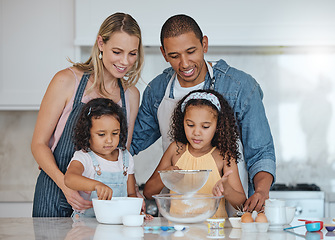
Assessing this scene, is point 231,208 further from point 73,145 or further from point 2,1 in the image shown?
point 2,1

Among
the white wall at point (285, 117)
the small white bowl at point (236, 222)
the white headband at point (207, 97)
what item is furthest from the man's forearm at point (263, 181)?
the white wall at point (285, 117)

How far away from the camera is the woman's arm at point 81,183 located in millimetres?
1536

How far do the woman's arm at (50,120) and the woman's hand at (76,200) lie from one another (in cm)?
7

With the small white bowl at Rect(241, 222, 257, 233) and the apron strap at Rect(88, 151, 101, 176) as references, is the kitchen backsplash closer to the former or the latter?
the apron strap at Rect(88, 151, 101, 176)

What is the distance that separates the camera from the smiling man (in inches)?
78.9

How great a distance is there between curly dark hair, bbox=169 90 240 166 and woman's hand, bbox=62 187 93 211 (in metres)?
0.51

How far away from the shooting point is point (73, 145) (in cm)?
194

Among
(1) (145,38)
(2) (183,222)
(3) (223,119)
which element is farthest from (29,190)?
(2) (183,222)

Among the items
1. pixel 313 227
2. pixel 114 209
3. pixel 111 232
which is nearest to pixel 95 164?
pixel 114 209

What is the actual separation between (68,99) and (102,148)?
0.25m

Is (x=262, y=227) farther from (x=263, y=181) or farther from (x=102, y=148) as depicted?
(x=102, y=148)

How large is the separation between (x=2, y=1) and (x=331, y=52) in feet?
7.06

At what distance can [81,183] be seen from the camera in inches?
64.8

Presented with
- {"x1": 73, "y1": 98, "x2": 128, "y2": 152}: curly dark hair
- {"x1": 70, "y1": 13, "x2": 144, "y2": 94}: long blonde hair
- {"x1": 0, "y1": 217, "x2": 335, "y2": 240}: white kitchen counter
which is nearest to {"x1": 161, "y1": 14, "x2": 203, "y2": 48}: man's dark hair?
{"x1": 70, "y1": 13, "x2": 144, "y2": 94}: long blonde hair
